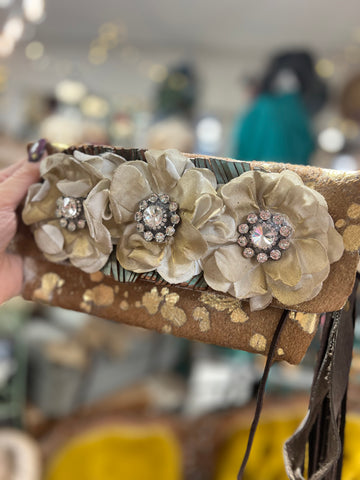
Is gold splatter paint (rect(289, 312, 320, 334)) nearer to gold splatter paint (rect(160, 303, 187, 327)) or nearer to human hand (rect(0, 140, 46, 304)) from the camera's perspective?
gold splatter paint (rect(160, 303, 187, 327))

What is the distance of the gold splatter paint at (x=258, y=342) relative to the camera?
33 cm

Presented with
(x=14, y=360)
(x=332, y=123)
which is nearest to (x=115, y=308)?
(x=14, y=360)

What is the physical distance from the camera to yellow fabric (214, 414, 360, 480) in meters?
0.49

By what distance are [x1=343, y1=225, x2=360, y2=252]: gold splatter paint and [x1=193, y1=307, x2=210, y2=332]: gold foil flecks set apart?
119mm

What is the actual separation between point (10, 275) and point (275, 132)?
39.0 inches

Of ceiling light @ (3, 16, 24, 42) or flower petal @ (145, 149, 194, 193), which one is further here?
ceiling light @ (3, 16, 24, 42)

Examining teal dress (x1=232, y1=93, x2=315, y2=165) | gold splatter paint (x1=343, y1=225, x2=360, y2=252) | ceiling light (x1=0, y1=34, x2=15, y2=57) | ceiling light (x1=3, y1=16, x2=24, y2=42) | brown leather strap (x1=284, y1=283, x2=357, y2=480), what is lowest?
brown leather strap (x1=284, y1=283, x2=357, y2=480)

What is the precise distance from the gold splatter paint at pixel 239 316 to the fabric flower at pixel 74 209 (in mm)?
109

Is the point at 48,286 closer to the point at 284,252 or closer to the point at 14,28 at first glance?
the point at 284,252

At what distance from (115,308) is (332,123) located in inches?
60.2

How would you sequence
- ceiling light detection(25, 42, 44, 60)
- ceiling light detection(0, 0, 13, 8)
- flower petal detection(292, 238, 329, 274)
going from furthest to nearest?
1. ceiling light detection(25, 42, 44, 60)
2. ceiling light detection(0, 0, 13, 8)
3. flower petal detection(292, 238, 329, 274)

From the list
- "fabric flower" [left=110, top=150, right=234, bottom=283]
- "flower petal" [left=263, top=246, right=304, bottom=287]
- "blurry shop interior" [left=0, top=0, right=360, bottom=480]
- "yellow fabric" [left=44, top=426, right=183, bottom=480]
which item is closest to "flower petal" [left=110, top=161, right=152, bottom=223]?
"fabric flower" [left=110, top=150, right=234, bottom=283]

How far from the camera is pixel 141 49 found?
1704 mm

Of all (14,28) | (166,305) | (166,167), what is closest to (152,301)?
(166,305)
